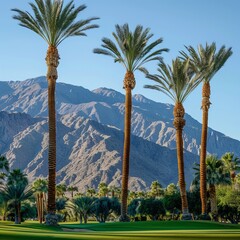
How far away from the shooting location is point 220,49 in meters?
56.8

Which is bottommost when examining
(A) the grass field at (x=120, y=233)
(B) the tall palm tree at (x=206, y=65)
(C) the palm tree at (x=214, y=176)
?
(A) the grass field at (x=120, y=233)

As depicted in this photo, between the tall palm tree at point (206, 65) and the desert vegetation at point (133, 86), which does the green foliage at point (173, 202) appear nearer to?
the desert vegetation at point (133, 86)

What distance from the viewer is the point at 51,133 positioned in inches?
1663

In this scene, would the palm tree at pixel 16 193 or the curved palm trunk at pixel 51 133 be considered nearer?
the curved palm trunk at pixel 51 133

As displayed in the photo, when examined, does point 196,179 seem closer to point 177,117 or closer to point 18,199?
point 177,117

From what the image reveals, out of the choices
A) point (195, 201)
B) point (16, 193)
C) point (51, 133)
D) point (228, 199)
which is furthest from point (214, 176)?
point (16, 193)

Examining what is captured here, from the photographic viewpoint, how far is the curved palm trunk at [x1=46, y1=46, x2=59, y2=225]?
131 ft

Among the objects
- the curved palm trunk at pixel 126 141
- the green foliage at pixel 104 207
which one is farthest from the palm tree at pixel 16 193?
the curved palm trunk at pixel 126 141

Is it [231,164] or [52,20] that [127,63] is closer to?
[52,20]

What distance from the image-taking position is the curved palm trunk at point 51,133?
131ft

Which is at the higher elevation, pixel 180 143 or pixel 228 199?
pixel 180 143

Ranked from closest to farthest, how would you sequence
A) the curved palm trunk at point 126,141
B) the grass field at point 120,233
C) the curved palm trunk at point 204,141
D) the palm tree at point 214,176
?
the grass field at point 120,233, the curved palm trunk at point 126,141, the curved palm trunk at point 204,141, the palm tree at point 214,176

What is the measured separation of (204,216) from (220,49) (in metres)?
19.3

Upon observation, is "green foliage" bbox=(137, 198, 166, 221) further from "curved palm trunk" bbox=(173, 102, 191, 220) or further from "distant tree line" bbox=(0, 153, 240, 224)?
"curved palm trunk" bbox=(173, 102, 191, 220)
